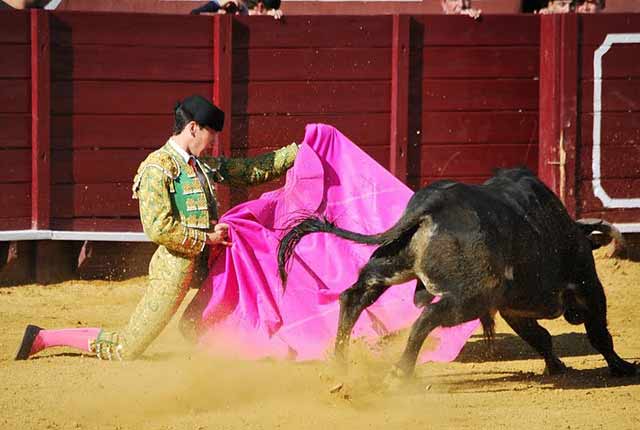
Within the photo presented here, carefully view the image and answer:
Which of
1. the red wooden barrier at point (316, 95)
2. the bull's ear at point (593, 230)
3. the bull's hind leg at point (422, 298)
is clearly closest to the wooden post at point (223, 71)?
the red wooden barrier at point (316, 95)

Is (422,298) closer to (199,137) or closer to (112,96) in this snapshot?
(199,137)

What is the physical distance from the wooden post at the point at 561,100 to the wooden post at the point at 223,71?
1854 millimetres

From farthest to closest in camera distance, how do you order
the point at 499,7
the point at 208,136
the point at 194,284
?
the point at 499,7, the point at 194,284, the point at 208,136

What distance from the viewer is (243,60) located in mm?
7125


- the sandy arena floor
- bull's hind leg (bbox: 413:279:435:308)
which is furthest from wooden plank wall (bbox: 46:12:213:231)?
bull's hind leg (bbox: 413:279:435:308)

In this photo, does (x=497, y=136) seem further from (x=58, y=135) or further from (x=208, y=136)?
(x=208, y=136)

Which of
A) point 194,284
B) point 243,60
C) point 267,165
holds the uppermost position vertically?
point 243,60

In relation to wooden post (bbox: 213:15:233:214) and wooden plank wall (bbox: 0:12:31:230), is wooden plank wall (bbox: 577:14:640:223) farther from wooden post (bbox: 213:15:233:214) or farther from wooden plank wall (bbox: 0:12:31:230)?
wooden plank wall (bbox: 0:12:31:230)

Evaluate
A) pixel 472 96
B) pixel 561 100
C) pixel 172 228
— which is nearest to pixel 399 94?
pixel 472 96

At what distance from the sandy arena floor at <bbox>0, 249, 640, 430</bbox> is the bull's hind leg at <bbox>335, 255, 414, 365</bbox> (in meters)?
0.14

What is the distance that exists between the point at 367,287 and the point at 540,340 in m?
0.85

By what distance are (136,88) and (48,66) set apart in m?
0.49

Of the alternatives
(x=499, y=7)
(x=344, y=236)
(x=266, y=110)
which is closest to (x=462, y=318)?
(x=344, y=236)

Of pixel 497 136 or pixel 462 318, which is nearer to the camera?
pixel 462 318
